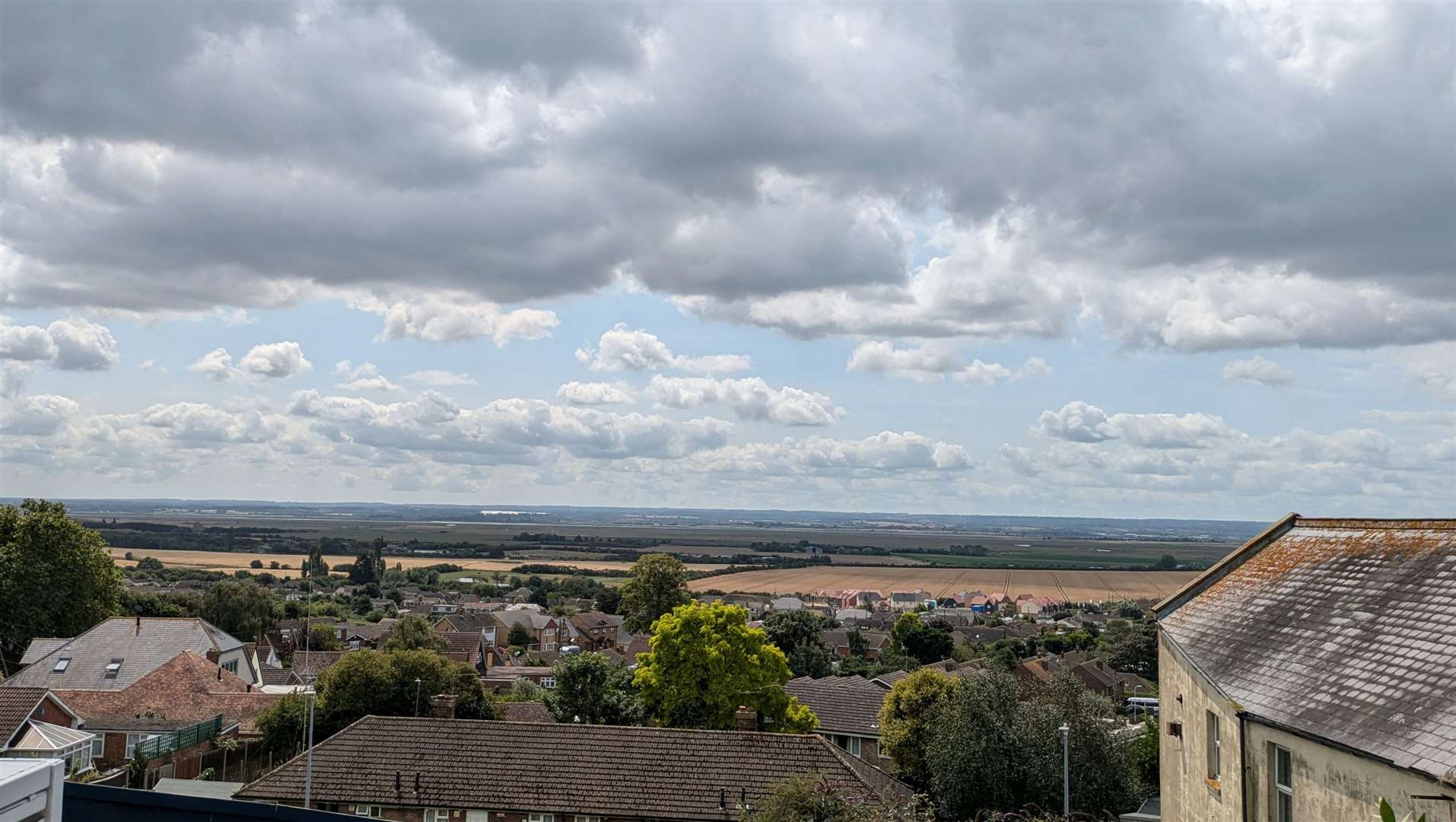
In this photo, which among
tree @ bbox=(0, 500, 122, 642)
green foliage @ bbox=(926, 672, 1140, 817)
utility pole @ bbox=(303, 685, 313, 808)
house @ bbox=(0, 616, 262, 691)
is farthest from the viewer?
tree @ bbox=(0, 500, 122, 642)

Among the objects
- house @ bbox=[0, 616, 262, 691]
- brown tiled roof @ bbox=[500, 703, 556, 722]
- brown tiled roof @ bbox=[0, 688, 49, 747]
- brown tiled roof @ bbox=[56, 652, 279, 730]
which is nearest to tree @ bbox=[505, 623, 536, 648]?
house @ bbox=[0, 616, 262, 691]

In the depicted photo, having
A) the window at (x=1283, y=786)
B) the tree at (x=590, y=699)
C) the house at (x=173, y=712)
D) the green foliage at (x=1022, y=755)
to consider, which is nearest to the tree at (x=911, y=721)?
the green foliage at (x=1022, y=755)

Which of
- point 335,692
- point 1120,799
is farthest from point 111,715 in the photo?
point 1120,799

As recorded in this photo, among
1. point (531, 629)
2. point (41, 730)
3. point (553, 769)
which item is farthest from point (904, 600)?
point (553, 769)

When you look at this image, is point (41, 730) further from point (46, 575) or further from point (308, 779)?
point (46, 575)

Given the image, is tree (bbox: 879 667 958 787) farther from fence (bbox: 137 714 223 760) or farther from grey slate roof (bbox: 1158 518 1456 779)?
fence (bbox: 137 714 223 760)
